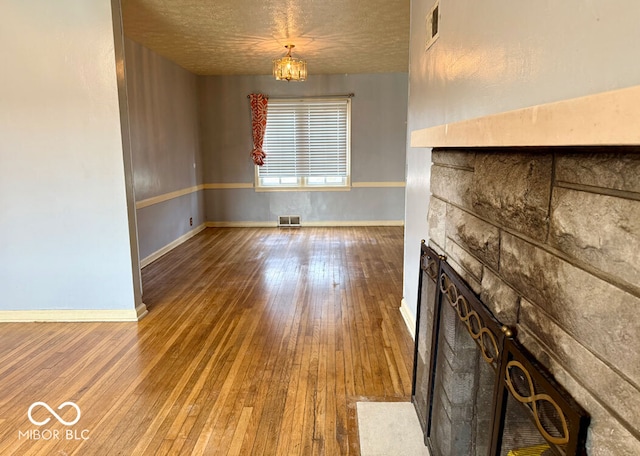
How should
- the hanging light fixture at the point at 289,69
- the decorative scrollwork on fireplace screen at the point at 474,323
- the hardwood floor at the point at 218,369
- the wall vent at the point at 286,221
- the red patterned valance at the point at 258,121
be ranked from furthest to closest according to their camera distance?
the wall vent at the point at 286,221
the red patterned valance at the point at 258,121
the hanging light fixture at the point at 289,69
the hardwood floor at the point at 218,369
the decorative scrollwork on fireplace screen at the point at 474,323

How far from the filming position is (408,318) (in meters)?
3.23

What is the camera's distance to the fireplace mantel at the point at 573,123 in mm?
517

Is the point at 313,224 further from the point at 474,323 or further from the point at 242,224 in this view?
the point at 474,323

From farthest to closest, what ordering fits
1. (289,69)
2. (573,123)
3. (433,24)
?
(289,69)
(433,24)
(573,123)

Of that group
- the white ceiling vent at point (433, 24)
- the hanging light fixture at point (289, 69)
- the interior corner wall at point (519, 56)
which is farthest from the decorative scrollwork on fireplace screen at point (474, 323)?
the hanging light fixture at point (289, 69)

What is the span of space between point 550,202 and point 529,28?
67cm

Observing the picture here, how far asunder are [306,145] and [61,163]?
15.4 feet

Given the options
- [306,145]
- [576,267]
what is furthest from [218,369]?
[306,145]

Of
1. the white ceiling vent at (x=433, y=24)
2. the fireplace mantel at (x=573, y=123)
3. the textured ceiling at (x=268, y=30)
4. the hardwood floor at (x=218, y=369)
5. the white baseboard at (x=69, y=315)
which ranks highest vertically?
the textured ceiling at (x=268, y=30)

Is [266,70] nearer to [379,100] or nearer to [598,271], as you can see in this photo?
[379,100]

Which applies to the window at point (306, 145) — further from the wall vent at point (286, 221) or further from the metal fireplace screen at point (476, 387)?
the metal fireplace screen at point (476, 387)

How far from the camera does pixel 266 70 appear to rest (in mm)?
6824

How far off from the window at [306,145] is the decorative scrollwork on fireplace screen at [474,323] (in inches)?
238

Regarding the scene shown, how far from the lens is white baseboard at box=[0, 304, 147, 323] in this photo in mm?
3416
